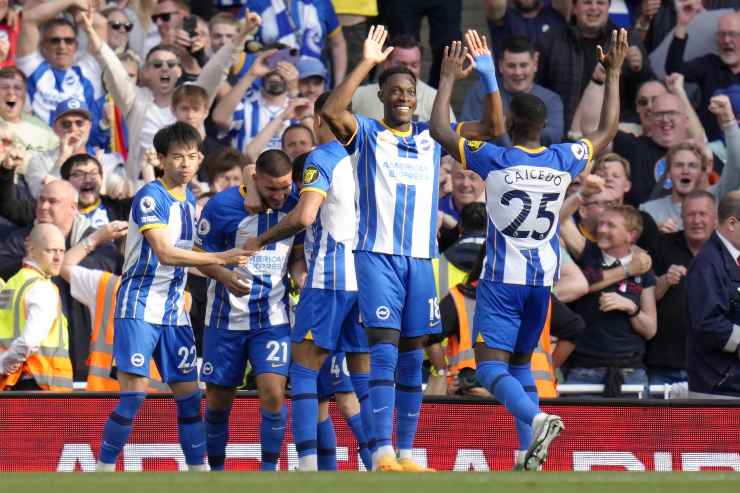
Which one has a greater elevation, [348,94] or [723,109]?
[348,94]

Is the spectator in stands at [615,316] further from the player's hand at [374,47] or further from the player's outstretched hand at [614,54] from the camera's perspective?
the player's hand at [374,47]

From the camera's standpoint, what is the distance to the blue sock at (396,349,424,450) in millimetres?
8656

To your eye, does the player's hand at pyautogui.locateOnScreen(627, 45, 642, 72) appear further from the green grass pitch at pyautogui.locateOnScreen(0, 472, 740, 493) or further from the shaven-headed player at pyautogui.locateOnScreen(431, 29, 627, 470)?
the green grass pitch at pyautogui.locateOnScreen(0, 472, 740, 493)

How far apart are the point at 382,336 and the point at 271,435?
117 centimetres

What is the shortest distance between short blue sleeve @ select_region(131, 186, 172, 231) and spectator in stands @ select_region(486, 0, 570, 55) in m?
5.80

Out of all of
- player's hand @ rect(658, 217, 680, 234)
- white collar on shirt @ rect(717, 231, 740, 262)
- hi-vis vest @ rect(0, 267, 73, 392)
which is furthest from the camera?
player's hand @ rect(658, 217, 680, 234)

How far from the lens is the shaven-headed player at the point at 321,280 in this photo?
346 inches

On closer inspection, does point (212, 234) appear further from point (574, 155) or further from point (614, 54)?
point (614, 54)

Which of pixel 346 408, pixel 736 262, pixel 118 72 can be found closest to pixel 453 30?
pixel 118 72

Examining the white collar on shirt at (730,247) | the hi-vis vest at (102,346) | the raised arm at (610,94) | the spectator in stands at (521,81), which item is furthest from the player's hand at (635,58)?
the hi-vis vest at (102,346)

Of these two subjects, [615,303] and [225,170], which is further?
[225,170]

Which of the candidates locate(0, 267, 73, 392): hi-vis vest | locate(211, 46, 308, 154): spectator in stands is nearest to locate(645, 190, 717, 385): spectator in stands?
locate(211, 46, 308, 154): spectator in stands

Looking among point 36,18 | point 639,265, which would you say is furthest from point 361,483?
point 36,18

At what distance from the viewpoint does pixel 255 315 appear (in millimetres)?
9336
